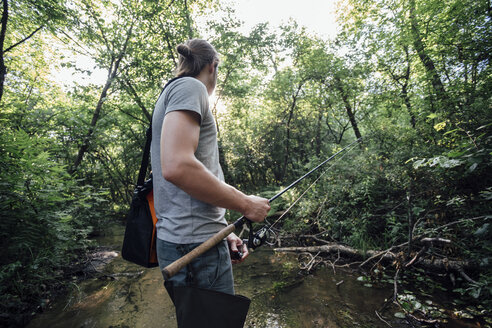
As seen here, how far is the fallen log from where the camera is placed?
3.27 metres

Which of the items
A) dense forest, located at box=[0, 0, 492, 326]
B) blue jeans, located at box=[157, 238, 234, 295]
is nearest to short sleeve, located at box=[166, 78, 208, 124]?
blue jeans, located at box=[157, 238, 234, 295]

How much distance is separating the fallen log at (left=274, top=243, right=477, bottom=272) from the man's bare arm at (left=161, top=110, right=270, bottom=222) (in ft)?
13.4

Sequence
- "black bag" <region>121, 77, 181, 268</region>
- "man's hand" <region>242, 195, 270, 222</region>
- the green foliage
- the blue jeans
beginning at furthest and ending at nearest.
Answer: the green foliage → "black bag" <region>121, 77, 181, 268</region> → "man's hand" <region>242, 195, 270, 222</region> → the blue jeans

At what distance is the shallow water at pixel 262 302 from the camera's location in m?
2.86

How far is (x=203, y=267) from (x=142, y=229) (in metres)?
0.51

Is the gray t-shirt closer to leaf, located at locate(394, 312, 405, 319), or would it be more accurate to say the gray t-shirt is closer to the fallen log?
leaf, located at locate(394, 312, 405, 319)

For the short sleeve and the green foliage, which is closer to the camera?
the short sleeve

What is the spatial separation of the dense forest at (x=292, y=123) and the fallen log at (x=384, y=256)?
4 centimetres

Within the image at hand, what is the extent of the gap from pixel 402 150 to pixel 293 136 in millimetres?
6857

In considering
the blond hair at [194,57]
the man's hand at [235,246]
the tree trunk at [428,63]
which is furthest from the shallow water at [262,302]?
the tree trunk at [428,63]

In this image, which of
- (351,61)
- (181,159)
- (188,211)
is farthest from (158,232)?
(351,61)

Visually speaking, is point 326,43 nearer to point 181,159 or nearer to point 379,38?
point 379,38

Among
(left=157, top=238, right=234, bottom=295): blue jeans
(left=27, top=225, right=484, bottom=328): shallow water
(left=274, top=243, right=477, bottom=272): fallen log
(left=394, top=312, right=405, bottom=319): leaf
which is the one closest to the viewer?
(left=157, top=238, right=234, bottom=295): blue jeans

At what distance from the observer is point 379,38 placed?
7.89 metres
